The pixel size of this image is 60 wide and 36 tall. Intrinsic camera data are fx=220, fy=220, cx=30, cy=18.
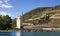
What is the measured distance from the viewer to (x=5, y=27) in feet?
320

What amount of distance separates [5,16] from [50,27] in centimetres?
3111

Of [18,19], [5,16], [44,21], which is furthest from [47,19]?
[5,16]

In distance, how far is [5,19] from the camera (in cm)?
10206

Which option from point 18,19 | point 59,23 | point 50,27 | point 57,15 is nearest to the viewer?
point 18,19

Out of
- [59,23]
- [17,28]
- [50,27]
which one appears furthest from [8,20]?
[59,23]

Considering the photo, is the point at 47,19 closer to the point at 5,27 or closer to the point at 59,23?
the point at 59,23

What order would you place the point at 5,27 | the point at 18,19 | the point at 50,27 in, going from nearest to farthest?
the point at 5,27 < the point at 18,19 < the point at 50,27

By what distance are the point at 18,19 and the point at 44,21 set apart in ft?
122

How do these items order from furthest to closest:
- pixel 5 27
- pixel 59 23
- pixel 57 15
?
pixel 57 15 < pixel 59 23 < pixel 5 27

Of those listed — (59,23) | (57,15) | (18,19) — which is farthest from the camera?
(57,15)

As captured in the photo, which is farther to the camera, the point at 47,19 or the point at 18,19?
the point at 47,19

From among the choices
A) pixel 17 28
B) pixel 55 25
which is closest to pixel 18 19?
pixel 17 28

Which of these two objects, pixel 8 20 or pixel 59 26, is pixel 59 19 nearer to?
pixel 59 26

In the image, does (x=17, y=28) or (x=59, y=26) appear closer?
(x=17, y=28)
